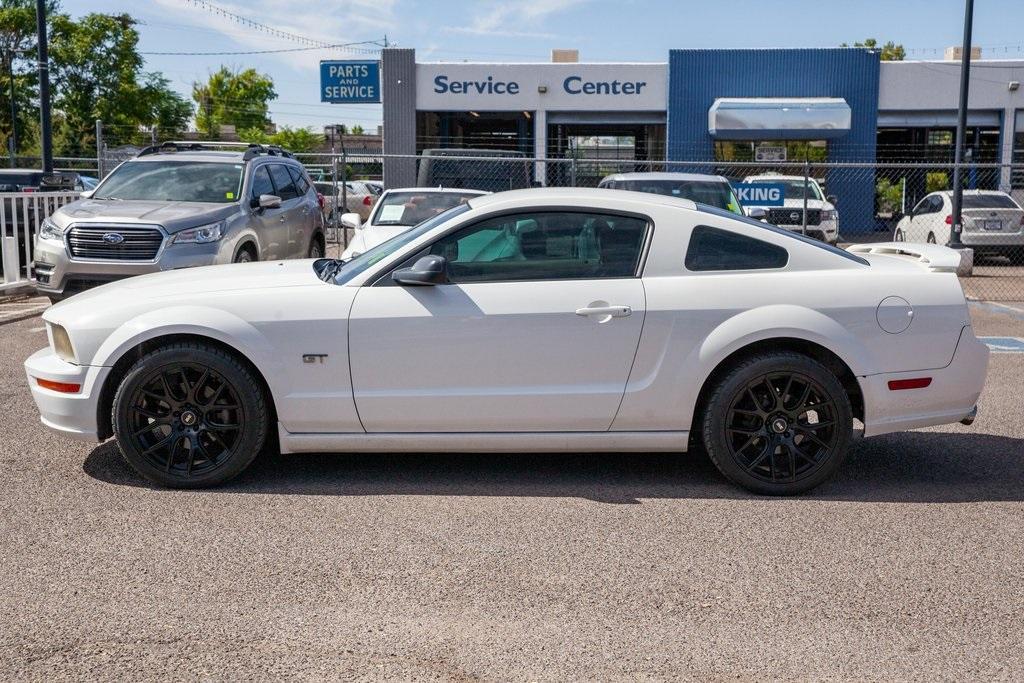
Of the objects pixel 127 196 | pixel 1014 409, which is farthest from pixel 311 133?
pixel 1014 409

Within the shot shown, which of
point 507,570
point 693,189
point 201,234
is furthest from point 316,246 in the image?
point 507,570

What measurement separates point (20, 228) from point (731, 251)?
1194 centimetres

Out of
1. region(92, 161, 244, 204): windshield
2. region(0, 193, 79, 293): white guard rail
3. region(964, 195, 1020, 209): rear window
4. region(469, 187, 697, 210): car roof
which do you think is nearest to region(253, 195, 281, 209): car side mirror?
region(92, 161, 244, 204): windshield

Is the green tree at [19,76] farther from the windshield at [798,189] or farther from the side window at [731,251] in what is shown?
the side window at [731,251]

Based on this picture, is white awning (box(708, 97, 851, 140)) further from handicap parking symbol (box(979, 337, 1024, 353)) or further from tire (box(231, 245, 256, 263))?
tire (box(231, 245, 256, 263))

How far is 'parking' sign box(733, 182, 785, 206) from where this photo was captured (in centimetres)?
1925

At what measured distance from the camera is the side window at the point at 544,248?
18.1 feet

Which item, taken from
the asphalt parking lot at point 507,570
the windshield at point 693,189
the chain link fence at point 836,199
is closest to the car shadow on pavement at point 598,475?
the asphalt parking lot at point 507,570

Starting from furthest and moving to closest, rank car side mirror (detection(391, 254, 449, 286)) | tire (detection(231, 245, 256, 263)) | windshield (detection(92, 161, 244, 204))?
1. windshield (detection(92, 161, 244, 204))
2. tire (detection(231, 245, 256, 263))
3. car side mirror (detection(391, 254, 449, 286))

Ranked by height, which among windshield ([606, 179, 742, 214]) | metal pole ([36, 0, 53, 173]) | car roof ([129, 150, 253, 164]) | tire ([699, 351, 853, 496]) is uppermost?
metal pole ([36, 0, 53, 173])

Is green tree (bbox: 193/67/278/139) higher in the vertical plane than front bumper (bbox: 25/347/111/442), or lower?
higher

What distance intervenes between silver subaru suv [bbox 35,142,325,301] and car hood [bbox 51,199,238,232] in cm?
1

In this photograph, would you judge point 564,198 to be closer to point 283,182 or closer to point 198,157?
point 198,157

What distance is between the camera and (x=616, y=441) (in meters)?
5.50
